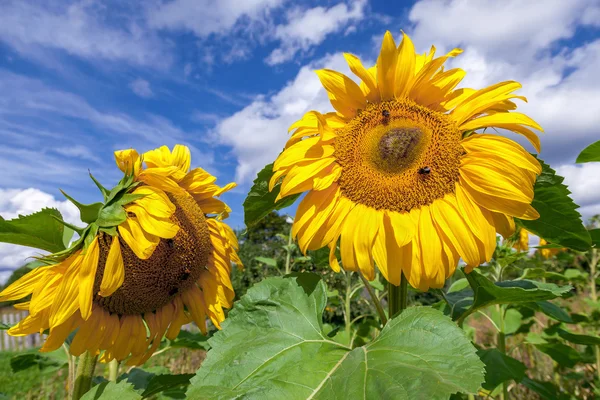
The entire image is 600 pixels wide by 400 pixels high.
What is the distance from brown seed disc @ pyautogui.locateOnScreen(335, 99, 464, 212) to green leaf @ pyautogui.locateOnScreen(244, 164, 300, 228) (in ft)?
0.86

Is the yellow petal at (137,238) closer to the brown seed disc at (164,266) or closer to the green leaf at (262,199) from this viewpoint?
the brown seed disc at (164,266)

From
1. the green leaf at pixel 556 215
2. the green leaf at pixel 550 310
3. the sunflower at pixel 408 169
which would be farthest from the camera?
the green leaf at pixel 550 310

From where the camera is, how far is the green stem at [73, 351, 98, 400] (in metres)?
1.78

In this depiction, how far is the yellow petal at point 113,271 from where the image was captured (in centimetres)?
159

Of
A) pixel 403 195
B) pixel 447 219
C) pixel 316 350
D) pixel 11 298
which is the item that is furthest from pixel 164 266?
pixel 447 219

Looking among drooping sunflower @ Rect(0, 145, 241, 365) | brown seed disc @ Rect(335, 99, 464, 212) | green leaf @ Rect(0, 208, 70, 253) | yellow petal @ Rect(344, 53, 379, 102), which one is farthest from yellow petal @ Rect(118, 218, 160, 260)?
yellow petal @ Rect(344, 53, 379, 102)

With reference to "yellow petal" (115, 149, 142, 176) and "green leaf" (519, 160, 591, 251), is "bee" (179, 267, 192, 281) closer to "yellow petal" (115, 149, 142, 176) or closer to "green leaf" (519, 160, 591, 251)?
"yellow petal" (115, 149, 142, 176)

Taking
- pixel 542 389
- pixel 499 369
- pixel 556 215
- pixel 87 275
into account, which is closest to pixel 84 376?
pixel 87 275

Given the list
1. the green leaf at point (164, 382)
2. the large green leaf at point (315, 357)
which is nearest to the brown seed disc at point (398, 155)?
the large green leaf at point (315, 357)

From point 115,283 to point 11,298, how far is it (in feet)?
1.30

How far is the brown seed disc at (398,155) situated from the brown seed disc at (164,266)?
68cm

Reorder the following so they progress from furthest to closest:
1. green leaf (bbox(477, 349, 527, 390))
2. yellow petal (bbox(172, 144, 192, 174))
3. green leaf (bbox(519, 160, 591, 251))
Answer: green leaf (bbox(477, 349, 527, 390)) → yellow petal (bbox(172, 144, 192, 174)) → green leaf (bbox(519, 160, 591, 251))

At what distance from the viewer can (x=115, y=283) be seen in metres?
1.62

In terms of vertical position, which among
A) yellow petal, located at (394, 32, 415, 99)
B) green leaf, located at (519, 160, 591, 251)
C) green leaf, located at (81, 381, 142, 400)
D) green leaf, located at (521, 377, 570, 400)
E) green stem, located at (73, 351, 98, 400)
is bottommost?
green leaf, located at (521, 377, 570, 400)
